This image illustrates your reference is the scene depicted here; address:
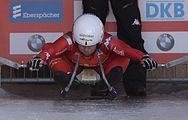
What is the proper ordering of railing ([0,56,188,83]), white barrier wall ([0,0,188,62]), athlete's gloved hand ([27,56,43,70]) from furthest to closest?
1. railing ([0,56,188,83])
2. white barrier wall ([0,0,188,62])
3. athlete's gloved hand ([27,56,43,70])

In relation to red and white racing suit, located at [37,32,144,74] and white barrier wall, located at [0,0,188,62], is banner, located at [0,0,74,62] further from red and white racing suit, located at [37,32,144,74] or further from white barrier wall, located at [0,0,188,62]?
red and white racing suit, located at [37,32,144,74]

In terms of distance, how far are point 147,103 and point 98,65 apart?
0.50 m

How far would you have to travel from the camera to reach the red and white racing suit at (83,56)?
13.2 feet

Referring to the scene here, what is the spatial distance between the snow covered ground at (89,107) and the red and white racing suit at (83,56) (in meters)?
0.23

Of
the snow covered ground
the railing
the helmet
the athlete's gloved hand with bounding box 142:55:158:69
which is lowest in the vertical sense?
the snow covered ground

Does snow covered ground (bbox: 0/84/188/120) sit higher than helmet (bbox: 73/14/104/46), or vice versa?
helmet (bbox: 73/14/104/46)

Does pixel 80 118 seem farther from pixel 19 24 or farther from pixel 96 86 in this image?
pixel 19 24

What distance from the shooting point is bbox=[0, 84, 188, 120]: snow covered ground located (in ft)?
10.3

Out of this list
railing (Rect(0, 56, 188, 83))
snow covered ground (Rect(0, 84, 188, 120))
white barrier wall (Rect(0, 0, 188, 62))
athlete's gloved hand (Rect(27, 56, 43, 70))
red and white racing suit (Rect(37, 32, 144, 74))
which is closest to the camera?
snow covered ground (Rect(0, 84, 188, 120))

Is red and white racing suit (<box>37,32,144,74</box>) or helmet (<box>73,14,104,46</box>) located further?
red and white racing suit (<box>37,32,144,74</box>)

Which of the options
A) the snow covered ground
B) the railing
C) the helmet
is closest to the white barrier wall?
the railing

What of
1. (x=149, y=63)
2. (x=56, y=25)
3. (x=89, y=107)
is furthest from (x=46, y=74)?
(x=89, y=107)

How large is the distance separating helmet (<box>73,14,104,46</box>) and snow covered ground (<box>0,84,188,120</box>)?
395 millimetres

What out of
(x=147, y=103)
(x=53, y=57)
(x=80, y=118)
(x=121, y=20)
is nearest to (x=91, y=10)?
(x=121, y=20)
